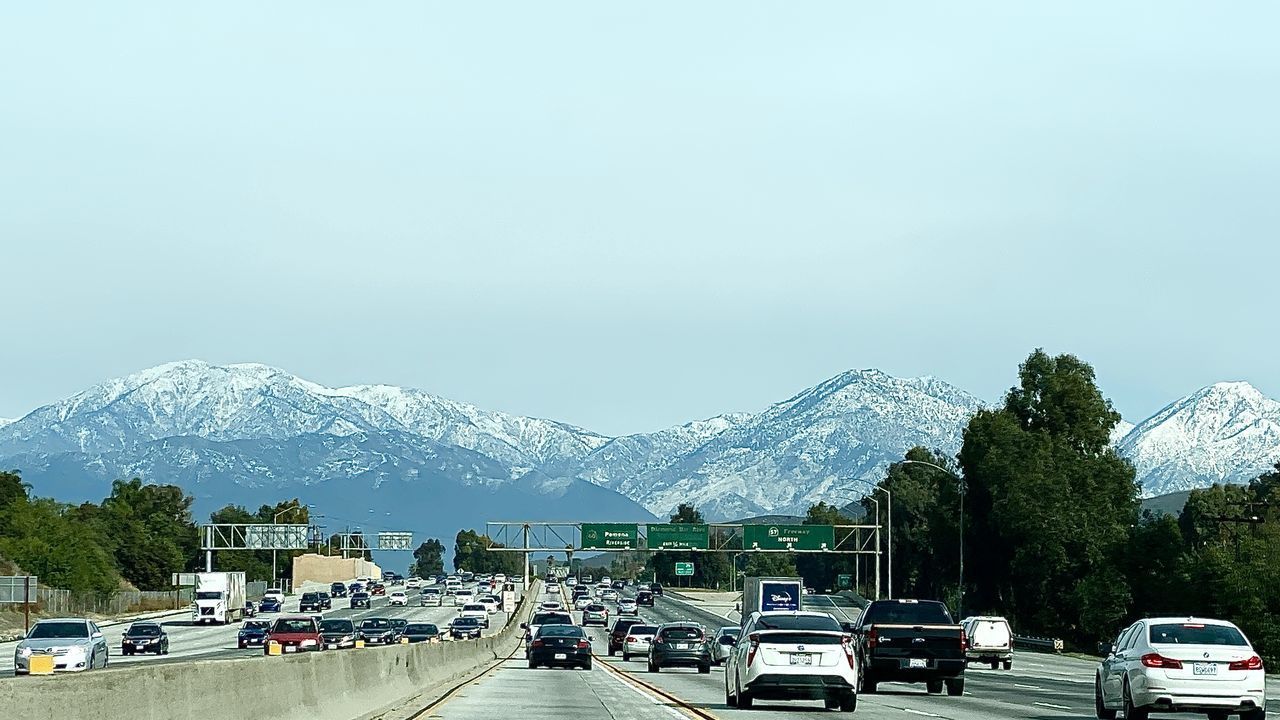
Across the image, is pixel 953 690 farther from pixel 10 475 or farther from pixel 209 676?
pixel 10 475

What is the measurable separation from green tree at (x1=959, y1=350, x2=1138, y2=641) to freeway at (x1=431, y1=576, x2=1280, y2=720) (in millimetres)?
Result: 50267

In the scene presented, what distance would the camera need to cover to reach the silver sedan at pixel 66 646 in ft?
146

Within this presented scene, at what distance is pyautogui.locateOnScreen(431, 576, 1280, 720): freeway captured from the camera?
94.7ft

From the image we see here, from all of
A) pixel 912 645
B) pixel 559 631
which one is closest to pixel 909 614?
pixel 912 645

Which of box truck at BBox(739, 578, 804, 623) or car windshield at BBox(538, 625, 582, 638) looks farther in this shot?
box truck at BBox(739, 578, 804, 623)

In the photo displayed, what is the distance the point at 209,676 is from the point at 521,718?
11214mm

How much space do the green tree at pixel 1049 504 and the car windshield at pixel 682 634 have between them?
165 feet

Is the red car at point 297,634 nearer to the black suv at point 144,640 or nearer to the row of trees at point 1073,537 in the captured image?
the black suv at point 144,640

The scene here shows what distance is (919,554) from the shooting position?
157 metres

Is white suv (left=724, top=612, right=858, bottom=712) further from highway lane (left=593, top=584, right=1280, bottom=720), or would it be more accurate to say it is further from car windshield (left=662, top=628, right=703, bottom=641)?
car windshield (left=662, top=628, right=703, bottom=641)

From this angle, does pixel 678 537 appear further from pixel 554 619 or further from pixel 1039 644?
pixel 554 619

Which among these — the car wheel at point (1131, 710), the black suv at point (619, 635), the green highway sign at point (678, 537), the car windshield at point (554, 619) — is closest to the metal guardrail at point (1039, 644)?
the black suv at point (619, 635)

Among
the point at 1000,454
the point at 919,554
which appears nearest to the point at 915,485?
the point at 919,554

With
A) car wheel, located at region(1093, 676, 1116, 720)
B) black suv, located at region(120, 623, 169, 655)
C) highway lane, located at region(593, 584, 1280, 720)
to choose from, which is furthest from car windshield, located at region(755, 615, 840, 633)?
black suv, located at region(120, 623, 169, 655)
